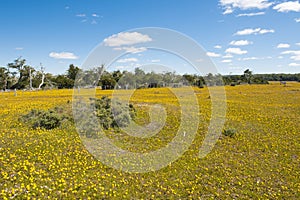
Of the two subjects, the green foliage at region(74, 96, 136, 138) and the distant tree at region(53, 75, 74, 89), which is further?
the distant tree at region(53, 75, 74, 89)

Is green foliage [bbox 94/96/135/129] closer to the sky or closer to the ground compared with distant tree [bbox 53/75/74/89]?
closer to the ground

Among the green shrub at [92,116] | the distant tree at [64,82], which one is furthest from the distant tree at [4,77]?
the green shrub at [92,116]

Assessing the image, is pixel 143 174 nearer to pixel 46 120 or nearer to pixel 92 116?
pixel 92 116

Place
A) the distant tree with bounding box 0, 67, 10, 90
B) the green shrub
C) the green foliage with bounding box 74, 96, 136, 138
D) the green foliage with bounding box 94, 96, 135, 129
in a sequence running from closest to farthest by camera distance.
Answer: the green foliage with bounding box 74, 96, 136, 138 → the green shrub → the green foliage with bounding box 94, 96, 135, 129 → the distant tree with bounding box 0, 67, 10, 90

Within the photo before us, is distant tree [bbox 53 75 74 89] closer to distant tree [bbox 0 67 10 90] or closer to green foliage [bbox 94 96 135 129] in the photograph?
distant tree [bbox 0 67 10 90]

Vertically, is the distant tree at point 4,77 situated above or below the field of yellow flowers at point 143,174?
above

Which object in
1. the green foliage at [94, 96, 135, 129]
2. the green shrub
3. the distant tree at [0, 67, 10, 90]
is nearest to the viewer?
the green shrub

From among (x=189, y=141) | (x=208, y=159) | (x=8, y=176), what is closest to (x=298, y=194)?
(x=208, y=159)

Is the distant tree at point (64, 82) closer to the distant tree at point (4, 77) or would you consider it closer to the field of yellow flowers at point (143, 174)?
the distant tree at point (4, 77)

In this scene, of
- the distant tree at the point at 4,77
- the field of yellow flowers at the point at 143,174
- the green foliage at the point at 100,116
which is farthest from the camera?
the distant tree at the point at 4,77

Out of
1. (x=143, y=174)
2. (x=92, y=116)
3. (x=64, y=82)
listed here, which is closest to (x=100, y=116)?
(x=92, y=116)

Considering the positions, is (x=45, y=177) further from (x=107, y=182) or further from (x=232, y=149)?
(x=232, y=149)

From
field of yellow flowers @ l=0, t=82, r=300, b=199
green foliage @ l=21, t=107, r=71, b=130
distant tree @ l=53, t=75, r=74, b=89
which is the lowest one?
field of yellow flowers @ l=0, t=82, r=300, b=199

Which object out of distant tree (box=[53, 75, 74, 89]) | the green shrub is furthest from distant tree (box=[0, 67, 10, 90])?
the green shrub
